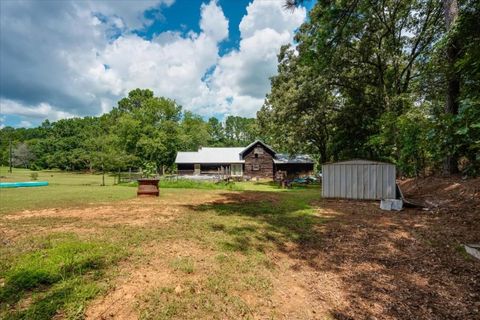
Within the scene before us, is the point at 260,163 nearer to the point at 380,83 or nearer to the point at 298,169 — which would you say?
the point at 298,169

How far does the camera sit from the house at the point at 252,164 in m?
34.3

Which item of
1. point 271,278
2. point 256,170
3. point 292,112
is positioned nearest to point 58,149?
→ point 256,170

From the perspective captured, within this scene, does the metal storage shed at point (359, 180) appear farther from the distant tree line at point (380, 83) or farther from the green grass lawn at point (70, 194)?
the green grass lawn at point (70, 194)

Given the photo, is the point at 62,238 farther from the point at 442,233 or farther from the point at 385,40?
the point at 385,40

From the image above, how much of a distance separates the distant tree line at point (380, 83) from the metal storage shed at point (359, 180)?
41.7 inches

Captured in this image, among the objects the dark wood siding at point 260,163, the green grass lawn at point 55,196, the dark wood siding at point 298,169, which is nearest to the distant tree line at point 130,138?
the dark wood siding at point 260,163

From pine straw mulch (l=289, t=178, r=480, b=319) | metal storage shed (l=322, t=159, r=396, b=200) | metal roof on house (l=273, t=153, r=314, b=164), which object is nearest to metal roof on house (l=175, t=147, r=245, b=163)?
metal roof on house (l=273, t=153, r=314, b=164)

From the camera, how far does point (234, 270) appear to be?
4.34 meters

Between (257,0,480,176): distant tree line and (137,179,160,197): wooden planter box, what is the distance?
1018 centimetres

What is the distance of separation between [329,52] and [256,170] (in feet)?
89.6

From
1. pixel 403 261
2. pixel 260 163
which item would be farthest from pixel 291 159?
pixel 403 261

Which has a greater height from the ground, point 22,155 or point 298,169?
point 22,155

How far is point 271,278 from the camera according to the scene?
4.11 metres

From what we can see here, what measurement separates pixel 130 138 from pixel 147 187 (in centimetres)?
3222
